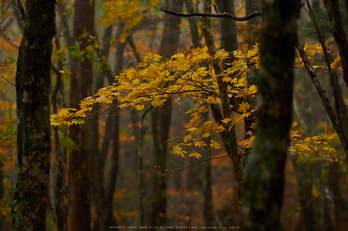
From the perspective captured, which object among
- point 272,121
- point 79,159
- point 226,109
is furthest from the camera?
point 79,159

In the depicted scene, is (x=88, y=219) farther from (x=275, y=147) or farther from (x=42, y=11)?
(x=275, y=147)

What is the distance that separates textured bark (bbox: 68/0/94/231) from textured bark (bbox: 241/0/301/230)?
5115mm

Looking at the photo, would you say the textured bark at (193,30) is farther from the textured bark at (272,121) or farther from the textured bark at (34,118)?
the textured bark at (272,121)

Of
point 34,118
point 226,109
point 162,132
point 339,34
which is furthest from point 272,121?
point 162,132

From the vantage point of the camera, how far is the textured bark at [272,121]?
5.31ft

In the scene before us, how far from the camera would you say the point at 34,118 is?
111 inches

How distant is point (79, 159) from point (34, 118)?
3.85 m

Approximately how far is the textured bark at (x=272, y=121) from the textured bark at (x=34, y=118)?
2.13 metres

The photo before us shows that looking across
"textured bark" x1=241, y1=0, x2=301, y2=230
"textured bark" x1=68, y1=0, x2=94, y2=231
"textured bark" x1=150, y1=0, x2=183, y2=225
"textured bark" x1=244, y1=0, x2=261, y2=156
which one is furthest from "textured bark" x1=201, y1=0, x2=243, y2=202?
"textured bark" x1=150, y1=0, x2=183, y2=225

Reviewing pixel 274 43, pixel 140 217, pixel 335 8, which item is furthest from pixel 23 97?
pixel 140 217

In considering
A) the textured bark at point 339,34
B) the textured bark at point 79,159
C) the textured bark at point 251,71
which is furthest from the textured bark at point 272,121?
the textured bark at point 79,159

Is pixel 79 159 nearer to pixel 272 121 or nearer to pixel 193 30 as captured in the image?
pixel 193 30

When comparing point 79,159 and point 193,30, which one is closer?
point 193,30

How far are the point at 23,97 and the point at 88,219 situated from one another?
435 cm
